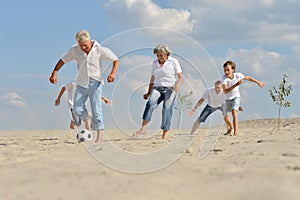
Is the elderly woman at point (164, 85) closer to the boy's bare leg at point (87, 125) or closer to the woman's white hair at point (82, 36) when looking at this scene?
the boy's bare leg at point (87, 125)

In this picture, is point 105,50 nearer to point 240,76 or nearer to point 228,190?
point 240,76

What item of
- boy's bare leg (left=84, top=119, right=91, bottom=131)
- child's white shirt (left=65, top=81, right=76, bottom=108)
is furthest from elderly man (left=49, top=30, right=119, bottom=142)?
child's white shirt (left=65, top=81, right=76, bottom=108)

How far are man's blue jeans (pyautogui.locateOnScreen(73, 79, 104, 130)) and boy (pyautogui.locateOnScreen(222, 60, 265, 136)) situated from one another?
9.40ft

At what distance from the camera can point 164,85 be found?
7.93 m

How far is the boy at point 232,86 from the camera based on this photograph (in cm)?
897

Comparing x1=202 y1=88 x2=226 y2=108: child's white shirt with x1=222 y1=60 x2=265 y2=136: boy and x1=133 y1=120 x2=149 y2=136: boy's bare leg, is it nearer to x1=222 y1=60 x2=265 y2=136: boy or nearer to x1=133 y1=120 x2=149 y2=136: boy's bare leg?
x1=222 y1=60 x2=265 y2=136: boy

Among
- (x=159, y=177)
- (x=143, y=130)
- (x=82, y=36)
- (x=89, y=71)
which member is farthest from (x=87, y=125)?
(x=159, y=177)

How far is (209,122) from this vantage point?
9172mm

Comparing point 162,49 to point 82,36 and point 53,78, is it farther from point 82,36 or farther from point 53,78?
point 53,78

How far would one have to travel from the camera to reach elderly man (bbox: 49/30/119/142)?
6926mm

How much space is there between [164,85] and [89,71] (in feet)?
4.95

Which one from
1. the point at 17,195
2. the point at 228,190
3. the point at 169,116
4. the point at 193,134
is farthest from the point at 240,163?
the point at 193,134

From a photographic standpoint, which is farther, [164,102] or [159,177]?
[164,102]

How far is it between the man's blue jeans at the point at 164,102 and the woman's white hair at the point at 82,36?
173cm
